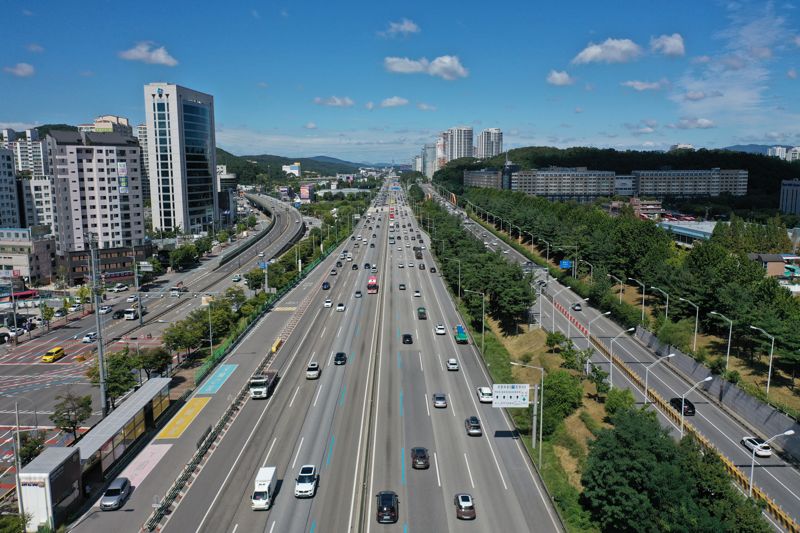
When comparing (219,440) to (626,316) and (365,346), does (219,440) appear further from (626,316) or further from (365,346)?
(626,316)

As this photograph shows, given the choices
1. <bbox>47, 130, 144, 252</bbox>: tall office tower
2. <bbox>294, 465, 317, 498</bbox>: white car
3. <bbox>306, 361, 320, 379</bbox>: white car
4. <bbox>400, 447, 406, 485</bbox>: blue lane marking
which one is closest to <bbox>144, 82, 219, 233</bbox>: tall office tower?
<bbox>47, 130, 144, 252</bbox>: tall office tower

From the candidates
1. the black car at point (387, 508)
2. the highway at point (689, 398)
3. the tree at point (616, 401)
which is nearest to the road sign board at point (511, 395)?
the tree at point (616, 401)

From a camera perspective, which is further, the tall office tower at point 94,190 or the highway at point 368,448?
the tall office tower at point 94,190

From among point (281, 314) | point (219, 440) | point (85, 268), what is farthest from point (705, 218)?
point (219, 440)

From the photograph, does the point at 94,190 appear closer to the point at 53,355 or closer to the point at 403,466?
the point at 53,355

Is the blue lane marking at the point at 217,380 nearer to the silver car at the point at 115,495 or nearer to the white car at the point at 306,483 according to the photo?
the silver car at the point at 115,495

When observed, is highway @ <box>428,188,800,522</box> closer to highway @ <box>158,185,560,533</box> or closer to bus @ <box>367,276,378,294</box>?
highway @ <box>158,185,560,533</box>
